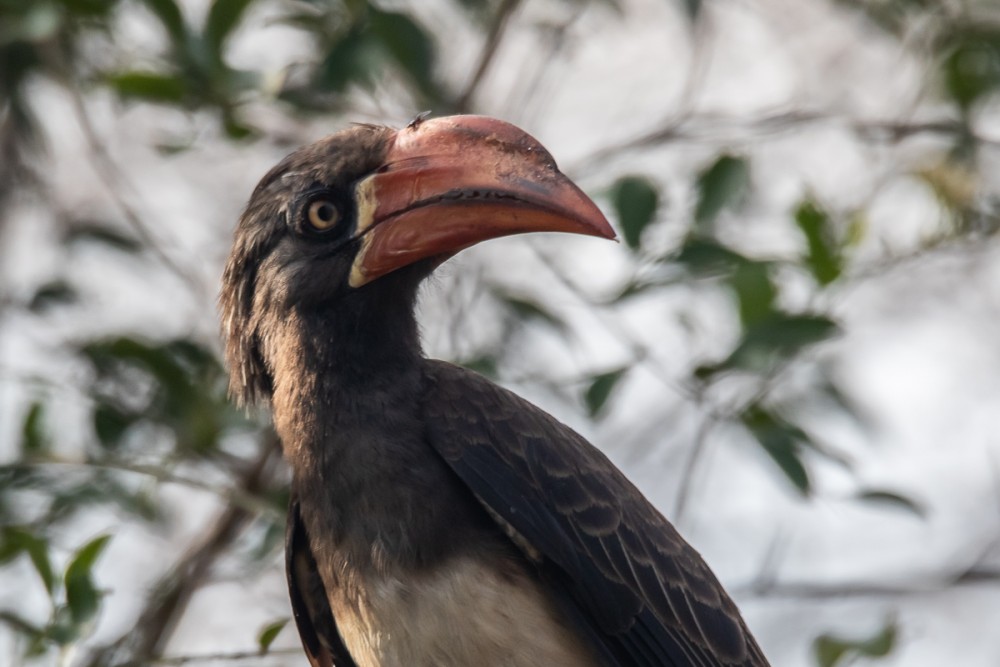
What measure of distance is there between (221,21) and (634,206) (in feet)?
5.18

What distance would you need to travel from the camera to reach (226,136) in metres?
5.62

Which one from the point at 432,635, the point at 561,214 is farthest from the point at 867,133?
the point at 432,635

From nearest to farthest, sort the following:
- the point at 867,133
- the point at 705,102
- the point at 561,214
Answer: the point at 561,214
the point at 867,133
the point at 705,102

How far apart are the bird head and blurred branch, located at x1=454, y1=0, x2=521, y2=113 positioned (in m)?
1.39

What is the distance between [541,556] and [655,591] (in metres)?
0.37

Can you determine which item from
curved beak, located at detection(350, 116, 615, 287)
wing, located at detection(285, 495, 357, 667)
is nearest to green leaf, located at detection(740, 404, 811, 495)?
curved beak, located at detection(350, 116, 615, 287)

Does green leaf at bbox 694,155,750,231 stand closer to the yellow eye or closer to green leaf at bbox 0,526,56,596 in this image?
the yellow eye

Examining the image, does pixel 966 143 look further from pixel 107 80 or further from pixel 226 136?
pixel 107 80

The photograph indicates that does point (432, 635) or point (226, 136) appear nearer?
point (432, 635)

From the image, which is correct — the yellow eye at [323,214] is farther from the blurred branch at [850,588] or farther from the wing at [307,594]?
the blurred branch at [850,588]

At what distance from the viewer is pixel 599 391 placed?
4961mm

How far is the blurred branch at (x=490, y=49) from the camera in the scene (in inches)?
226

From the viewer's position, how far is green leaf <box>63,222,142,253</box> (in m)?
6.57

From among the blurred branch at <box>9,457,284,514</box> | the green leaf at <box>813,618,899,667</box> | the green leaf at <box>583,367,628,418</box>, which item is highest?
the green leaf at <box>583,367,628,418</box>
